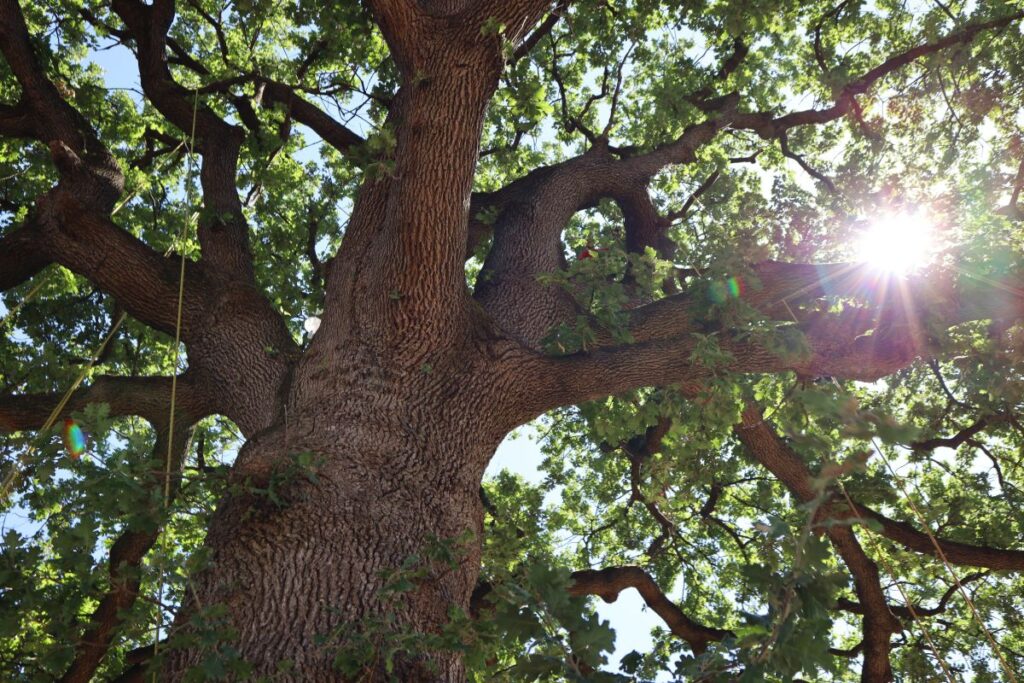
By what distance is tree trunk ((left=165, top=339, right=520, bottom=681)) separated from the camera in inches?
111

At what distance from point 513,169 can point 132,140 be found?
4587 millimetres

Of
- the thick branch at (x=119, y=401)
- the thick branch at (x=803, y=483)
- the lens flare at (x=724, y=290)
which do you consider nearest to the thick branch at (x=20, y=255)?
the thick branch at (x=119, y=401)

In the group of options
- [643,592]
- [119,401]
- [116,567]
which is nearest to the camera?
[116,567]

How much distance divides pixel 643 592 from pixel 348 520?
4.24 m

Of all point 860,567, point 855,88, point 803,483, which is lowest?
point 860,567

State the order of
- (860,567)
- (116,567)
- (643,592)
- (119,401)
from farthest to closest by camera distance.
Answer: (643,592), (860,567), (119,401), (116,567)

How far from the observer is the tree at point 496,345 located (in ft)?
8.57

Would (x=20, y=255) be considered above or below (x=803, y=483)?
above

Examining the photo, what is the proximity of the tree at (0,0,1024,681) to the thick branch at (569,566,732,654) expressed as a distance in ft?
0.16

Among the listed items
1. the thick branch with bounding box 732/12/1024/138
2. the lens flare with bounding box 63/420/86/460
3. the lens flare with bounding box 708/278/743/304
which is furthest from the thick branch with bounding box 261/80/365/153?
the thick branch with bounding box 732/12/1024/138

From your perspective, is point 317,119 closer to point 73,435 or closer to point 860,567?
point 73,435

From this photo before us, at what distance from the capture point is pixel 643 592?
684cm

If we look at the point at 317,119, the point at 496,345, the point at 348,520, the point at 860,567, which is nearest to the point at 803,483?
the point at 860,567

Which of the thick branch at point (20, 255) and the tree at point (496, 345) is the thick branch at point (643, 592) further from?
the thick branch at point (20, 255)
